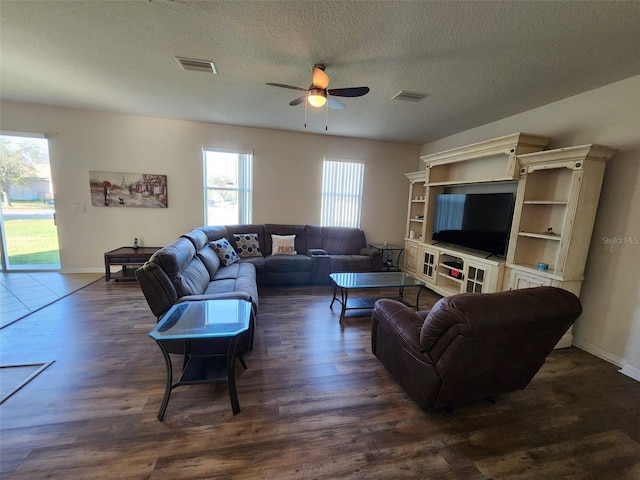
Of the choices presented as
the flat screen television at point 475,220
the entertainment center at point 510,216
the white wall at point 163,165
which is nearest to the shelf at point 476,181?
the entertainment center at point 510,216

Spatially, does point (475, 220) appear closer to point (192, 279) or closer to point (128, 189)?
point (192, 279)

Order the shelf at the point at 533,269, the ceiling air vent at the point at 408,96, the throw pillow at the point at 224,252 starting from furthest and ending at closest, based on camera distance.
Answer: the throw pillow at the point at 224,252 → the ceiling air vent at the point at 408,96 → the shelf at the point at 533,269

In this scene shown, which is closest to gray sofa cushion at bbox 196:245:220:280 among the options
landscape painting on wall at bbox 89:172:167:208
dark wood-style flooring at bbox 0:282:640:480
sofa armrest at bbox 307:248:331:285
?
dark wood-style flooring at bbox 0:282:640:480

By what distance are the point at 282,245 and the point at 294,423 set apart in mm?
3266

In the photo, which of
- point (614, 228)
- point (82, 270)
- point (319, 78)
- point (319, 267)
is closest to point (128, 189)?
point (82, 270)

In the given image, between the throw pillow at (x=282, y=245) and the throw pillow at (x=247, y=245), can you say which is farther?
the throw pillow at (x=282, y=245)

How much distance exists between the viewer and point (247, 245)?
Answer: 4602 mm

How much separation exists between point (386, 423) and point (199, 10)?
316 cm

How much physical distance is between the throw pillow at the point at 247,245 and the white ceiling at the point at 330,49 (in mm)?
2153

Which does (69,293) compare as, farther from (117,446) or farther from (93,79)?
(117,446)

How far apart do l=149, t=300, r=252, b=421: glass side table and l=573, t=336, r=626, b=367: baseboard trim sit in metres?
3.51

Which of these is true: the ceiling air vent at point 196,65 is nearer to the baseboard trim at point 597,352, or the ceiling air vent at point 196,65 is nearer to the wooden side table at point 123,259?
the wooden side table at point 123,259

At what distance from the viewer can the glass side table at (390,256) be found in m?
5.34

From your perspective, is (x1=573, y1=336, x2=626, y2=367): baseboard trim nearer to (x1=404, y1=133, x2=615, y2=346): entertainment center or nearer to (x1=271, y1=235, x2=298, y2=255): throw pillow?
(x1=404, y1=133, x2=615, y2=346): entertainment center
